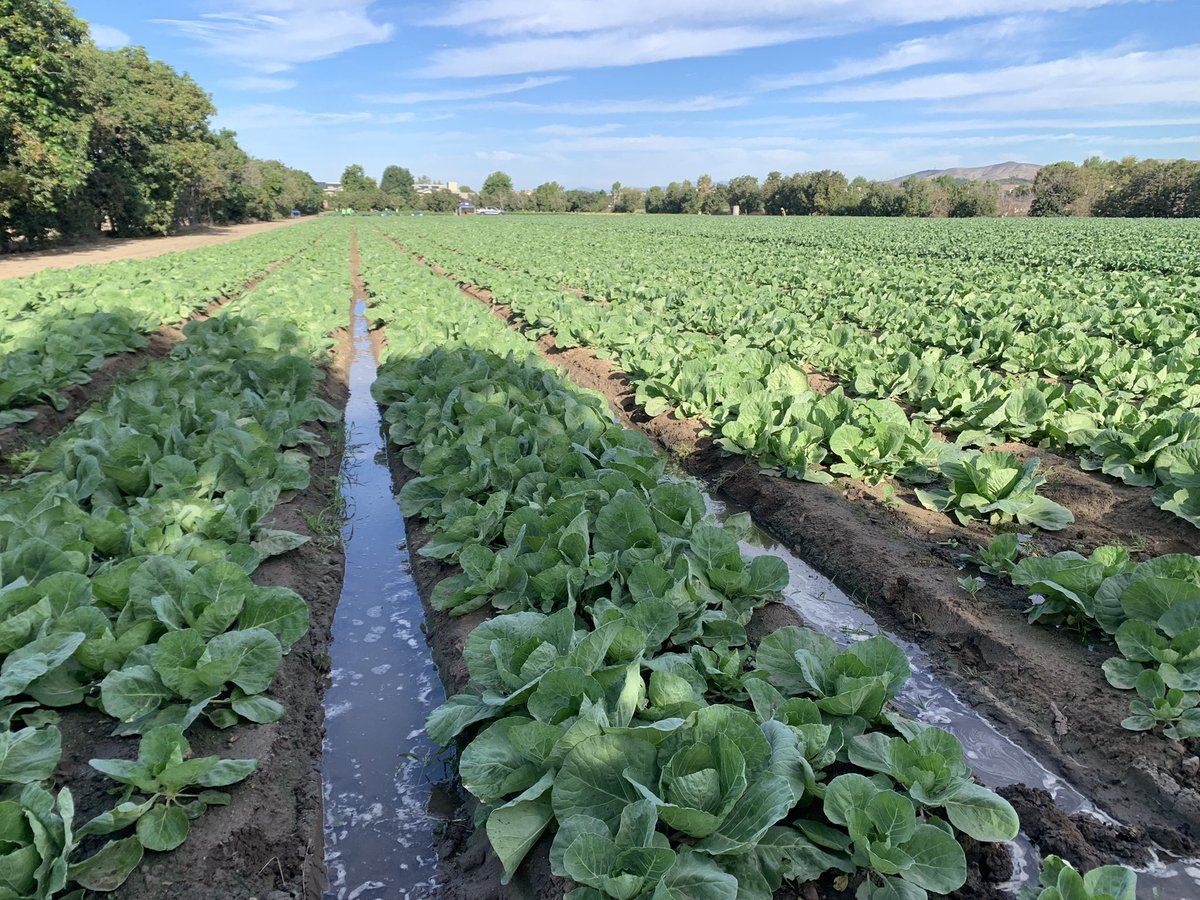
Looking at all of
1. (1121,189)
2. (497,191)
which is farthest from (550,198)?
(1121,189)

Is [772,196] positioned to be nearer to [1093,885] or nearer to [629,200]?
[629,200]

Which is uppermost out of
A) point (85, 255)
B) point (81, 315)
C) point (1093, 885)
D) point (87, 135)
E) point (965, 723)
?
point (87, 135)

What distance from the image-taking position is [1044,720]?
3367 millimetres

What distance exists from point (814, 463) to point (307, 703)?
424 centimetres

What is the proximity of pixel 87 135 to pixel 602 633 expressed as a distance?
32.4 meters

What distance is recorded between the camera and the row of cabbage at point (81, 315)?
291 inches

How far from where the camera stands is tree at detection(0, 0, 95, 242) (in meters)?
22.7

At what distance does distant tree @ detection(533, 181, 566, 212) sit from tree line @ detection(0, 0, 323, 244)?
2809 inches

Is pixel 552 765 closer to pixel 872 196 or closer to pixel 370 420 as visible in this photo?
pixel 370 420

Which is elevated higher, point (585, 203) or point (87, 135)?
point (87, 135)

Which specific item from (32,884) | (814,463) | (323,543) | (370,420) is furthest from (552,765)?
(370,420)

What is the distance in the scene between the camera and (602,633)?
107 inches

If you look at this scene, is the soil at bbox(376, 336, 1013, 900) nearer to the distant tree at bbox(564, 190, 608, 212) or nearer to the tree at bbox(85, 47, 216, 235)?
the tree at bbox(85, 47, 216, 235)

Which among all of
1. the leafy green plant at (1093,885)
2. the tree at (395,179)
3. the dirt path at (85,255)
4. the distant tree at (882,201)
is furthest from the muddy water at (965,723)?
the tree at (395,179)
